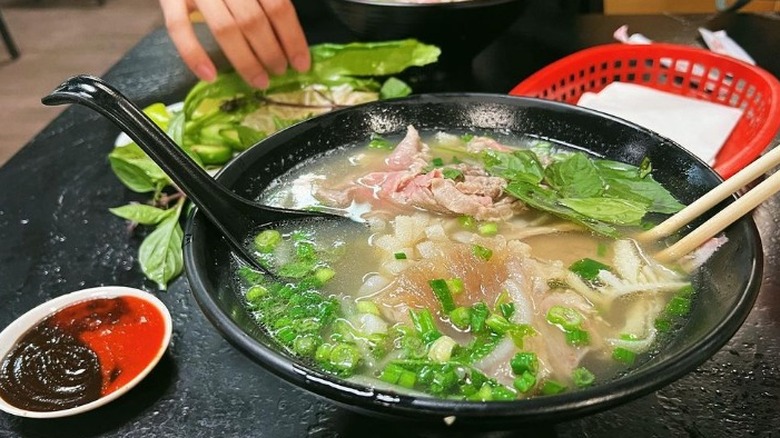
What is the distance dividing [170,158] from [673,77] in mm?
1778

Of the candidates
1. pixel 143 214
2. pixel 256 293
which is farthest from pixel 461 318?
pixel 143 214

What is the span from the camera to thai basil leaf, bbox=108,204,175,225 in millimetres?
1787

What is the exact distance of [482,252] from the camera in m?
1.25

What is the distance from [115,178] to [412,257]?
4.07 ft

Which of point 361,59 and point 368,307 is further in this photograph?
point 361,59

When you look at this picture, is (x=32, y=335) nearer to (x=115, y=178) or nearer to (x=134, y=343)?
(x=134, y=343)

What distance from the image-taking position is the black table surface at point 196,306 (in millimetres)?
1212

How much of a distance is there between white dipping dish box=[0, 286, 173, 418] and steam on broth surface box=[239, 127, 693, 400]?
30cm

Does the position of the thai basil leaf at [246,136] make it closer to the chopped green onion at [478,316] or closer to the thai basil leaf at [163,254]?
the thai basil leaf at [163,254]

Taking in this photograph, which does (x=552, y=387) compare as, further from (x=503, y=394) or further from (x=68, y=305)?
(x=68, y=305)

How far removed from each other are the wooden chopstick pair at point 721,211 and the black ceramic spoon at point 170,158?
83cm

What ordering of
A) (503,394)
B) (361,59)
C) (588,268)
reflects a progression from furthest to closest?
(361,59) < (588,268) < (503,394)

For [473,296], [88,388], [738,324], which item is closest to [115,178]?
[88,388]

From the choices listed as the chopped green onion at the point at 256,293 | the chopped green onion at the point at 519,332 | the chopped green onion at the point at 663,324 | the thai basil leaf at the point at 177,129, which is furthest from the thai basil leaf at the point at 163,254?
the chopped green onion at the point at 663,324
